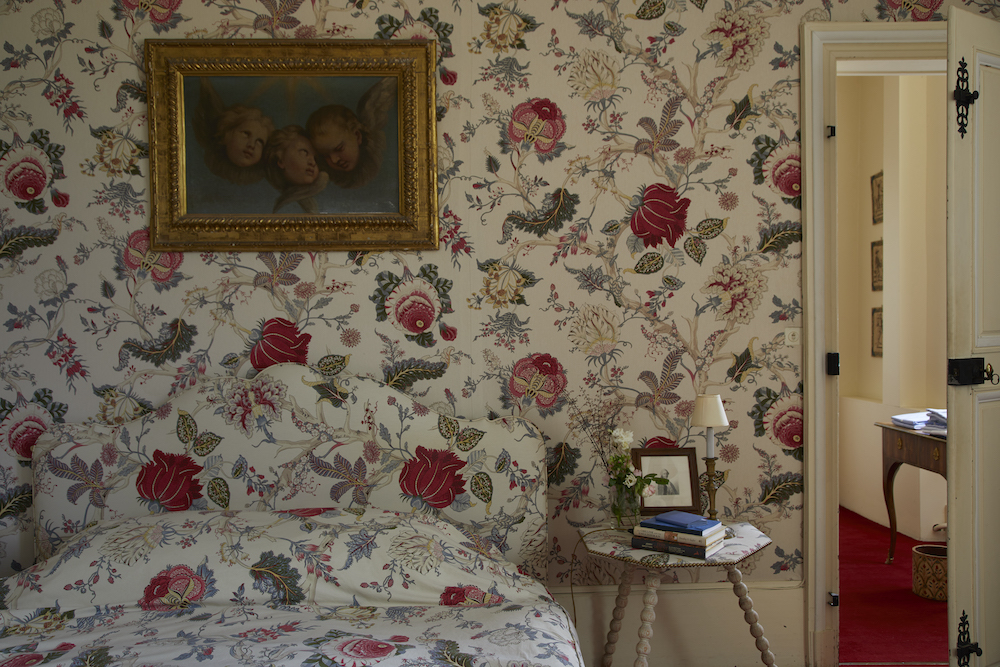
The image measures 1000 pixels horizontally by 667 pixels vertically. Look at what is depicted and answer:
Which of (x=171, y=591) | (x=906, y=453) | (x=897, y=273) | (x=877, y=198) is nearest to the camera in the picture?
(x=171, y=591)

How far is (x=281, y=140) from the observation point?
2357 millimetres

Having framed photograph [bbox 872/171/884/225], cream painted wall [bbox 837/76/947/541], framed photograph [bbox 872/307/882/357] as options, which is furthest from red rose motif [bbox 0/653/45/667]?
framed photograph [bbox 872/171/884/225]

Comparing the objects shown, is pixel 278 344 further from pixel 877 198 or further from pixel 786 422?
pixel 877 198

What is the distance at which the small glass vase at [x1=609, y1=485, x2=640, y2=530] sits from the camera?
7.20 feet

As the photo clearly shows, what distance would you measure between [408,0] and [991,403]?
95.6 inches

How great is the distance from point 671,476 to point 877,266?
2992mm

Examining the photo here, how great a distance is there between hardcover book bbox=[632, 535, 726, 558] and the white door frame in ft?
2.10

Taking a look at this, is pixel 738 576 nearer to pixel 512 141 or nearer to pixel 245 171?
pixel 512 141

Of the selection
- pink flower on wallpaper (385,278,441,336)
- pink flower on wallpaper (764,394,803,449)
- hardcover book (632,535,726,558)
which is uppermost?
pink flower on wallpaper (385,278,441,336)

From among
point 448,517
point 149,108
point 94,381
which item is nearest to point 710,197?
point 448,517

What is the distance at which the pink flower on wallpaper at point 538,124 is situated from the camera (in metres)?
2.38

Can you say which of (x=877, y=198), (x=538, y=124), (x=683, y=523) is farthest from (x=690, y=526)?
(x=877, y=198)

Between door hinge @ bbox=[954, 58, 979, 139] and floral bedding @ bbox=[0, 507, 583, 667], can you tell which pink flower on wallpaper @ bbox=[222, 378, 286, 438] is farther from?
door hinge @ bbox=[954, 58, 979, 139]

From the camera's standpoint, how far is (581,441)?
240 centimetres
